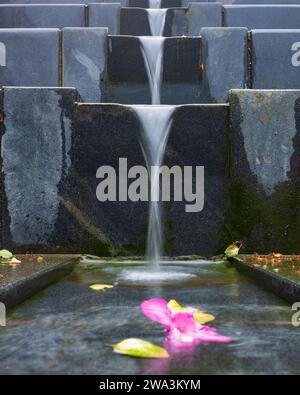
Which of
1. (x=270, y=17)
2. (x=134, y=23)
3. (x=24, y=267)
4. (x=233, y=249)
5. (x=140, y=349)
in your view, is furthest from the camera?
(x=134, y=23)

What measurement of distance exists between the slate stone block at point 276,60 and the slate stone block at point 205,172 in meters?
1.71

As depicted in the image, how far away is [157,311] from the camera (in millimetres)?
2266

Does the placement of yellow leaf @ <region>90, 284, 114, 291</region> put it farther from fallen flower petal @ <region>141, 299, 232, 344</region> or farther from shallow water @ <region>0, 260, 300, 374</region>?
fallen flower petal @ <region>141, 299, 232, 344</region>

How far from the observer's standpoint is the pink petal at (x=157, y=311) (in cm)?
210

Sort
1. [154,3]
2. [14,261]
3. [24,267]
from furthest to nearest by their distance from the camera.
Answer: [154,3], [14,261], [24,267]

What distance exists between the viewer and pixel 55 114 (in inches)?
153

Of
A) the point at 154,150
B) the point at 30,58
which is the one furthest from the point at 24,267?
the point at 30,58

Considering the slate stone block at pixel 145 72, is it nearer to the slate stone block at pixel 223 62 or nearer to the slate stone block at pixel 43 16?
the slate stone block at pixel 223 62

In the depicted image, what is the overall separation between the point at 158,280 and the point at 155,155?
120cm

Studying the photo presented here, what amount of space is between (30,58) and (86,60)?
0.62 m

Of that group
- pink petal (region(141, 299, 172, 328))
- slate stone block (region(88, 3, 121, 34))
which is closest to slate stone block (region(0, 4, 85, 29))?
slate stone block (region(88, 3, 121, 34))

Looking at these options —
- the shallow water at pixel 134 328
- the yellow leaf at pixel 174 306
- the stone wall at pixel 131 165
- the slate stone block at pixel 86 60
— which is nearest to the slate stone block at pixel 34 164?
the stone wall at pixel 131 165

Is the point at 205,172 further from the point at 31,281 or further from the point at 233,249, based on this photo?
the point at 31,281

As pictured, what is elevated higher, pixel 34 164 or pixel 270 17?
pixel 270 17
